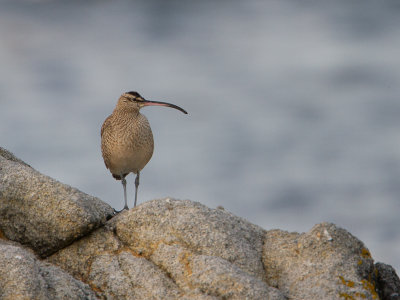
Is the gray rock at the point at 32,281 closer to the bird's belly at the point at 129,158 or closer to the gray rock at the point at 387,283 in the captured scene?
the gray rock at the point at 387,283

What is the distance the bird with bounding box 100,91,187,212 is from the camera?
48.9ft

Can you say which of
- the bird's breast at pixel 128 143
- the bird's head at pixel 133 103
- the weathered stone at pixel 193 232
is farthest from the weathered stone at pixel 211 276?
the bird's head at pixel 133 103

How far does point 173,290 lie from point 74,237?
1661 millimetres

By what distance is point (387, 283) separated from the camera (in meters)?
8.68

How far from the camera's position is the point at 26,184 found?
915cm

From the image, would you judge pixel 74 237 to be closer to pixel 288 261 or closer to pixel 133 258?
pixel 133 258

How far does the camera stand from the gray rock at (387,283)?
27.9 ft

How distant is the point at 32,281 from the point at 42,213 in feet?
5.49

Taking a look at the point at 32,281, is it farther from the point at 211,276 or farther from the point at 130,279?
the point at 211,276

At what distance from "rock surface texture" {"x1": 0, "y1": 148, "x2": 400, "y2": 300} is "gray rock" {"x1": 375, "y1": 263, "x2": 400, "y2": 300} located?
0.01 m

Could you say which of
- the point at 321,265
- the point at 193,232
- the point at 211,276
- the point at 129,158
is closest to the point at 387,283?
the point at 321,265

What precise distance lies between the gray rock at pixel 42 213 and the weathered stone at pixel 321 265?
8.13 ft

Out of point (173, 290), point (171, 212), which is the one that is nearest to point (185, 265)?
point (173, 290)

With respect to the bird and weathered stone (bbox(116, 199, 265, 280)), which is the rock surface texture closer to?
weathered stone (bbox(116, 199, 265, 280))
